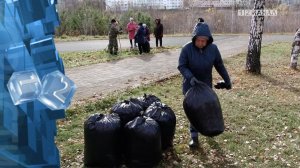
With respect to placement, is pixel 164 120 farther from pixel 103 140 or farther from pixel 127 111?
pixel 103 140

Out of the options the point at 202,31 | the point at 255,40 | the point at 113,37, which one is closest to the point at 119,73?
the point at 255,40

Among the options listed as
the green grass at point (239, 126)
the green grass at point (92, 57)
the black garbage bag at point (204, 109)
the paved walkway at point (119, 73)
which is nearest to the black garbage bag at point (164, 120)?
the green grass at point (239, 126)

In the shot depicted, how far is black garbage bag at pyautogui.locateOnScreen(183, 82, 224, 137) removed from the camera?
5.02 metres

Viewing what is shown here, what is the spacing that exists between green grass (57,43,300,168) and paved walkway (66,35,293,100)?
0.76 metres

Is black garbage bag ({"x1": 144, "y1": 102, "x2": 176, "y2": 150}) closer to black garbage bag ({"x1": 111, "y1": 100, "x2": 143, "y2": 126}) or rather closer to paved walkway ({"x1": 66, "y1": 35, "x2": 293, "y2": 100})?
black garbage bag ({"x1": 111, "y1": 100, "x2": 143, "y2": 126})

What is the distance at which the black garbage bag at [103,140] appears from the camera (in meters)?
4.79

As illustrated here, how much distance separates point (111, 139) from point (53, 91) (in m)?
2.39

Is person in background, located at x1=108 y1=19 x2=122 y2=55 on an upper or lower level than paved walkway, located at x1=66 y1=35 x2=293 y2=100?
upper

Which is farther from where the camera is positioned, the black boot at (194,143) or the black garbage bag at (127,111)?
the black boot at (194,143)

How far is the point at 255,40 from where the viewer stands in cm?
1104

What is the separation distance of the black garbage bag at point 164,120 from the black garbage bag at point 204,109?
34 cm

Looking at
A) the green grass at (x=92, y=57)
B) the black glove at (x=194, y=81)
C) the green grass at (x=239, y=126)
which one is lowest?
the green grass at (x=239, y=126)

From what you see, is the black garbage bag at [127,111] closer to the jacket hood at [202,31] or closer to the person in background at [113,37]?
the jacket hood at [202,31]

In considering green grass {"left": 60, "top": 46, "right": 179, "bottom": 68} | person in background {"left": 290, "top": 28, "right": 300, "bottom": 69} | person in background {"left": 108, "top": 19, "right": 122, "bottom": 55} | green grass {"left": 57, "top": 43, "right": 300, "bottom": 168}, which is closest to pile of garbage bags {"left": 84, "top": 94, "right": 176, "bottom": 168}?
green grass {"left": 57, "top": 43, "right": 300, "bottom": 168}
